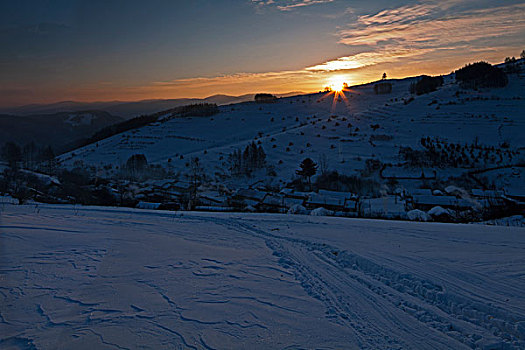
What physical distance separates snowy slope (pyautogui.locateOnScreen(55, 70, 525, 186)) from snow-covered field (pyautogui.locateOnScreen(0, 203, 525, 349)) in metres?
21.5

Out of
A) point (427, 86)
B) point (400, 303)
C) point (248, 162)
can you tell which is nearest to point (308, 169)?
point (248, 162)

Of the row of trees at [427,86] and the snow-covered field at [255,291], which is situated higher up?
the row of trees at [427,86]

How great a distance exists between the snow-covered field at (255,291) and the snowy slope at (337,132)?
21.5 metres

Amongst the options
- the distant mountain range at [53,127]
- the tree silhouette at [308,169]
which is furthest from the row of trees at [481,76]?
the distant mountain range at [53,127]

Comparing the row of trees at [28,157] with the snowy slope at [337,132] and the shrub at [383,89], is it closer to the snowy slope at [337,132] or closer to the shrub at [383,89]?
the snowy slope at [337,132]

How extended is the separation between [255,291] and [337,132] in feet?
119

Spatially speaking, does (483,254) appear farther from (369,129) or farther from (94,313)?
(369,129)

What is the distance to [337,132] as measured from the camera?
129ft

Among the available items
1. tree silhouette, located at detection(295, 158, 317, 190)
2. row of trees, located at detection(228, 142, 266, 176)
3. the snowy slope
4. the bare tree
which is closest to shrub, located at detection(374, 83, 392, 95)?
the snowy slope

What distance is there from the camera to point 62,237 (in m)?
7.06

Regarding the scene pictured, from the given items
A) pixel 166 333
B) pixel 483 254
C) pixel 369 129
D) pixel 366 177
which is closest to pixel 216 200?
pixel 366 177

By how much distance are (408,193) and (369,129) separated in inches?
757

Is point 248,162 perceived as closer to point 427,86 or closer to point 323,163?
point 323,163

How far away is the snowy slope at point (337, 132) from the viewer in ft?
106
